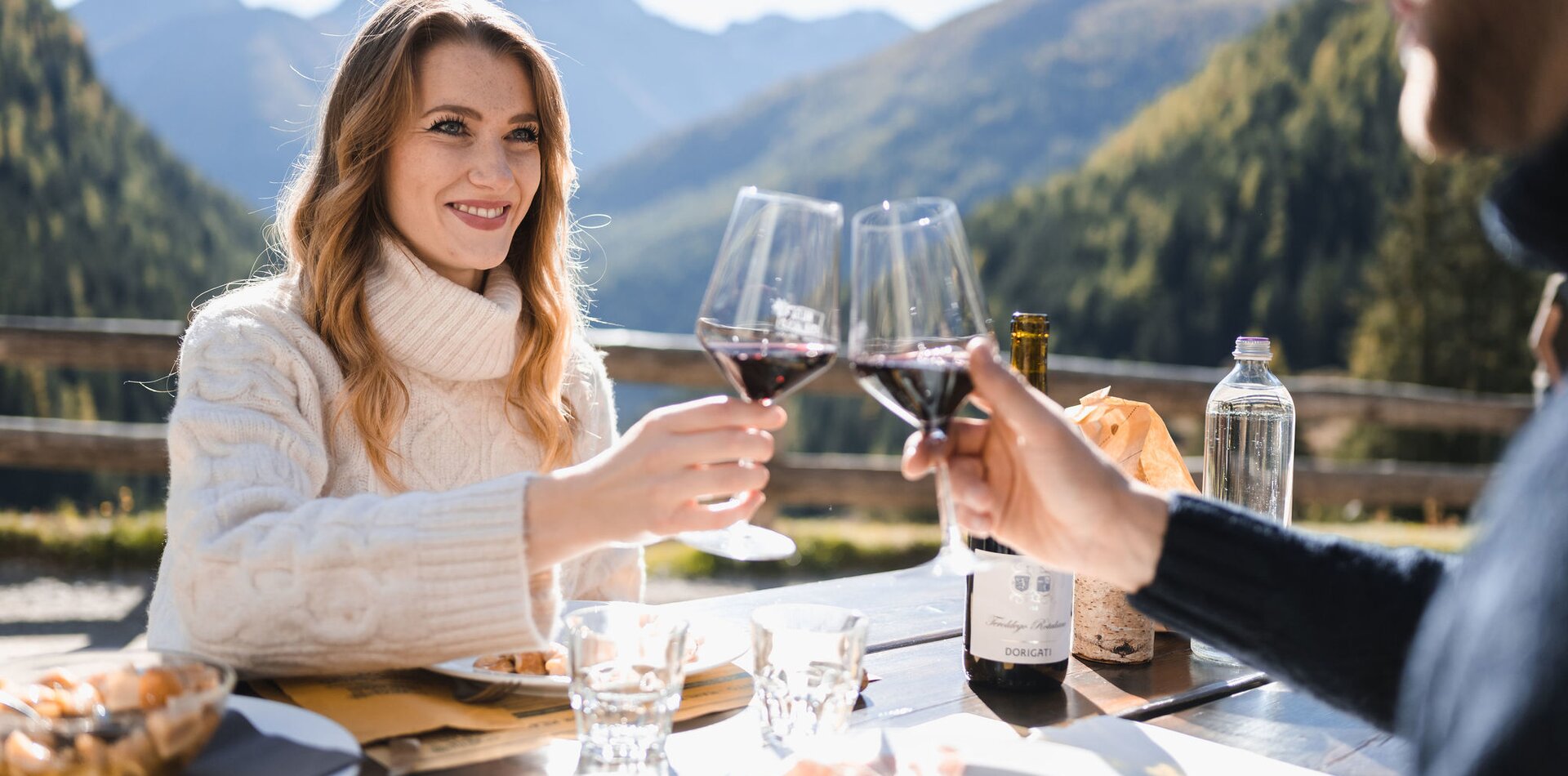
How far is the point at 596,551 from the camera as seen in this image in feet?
7.37

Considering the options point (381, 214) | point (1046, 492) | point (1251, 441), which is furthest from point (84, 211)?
point (1046, 492)

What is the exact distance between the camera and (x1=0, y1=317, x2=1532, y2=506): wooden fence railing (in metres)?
5.32

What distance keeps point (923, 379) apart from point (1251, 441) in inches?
33.6

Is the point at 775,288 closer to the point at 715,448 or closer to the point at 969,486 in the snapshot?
the point at 715,448

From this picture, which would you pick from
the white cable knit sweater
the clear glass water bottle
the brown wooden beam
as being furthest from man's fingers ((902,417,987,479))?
the brown wooden beam

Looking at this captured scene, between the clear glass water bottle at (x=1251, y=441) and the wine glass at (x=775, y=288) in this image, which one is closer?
the wine glass at (x=775, y=288)

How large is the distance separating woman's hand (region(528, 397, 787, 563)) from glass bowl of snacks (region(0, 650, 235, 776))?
1.31 feet

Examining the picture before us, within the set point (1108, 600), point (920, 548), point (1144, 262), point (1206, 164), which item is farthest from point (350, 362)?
point (1206, 164)

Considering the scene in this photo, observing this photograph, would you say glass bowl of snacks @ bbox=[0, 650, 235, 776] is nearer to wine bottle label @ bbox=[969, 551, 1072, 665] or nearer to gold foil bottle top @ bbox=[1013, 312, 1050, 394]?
wine bottle label @ bbox=[969, 551, 1072, 665]

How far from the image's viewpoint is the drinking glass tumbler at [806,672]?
3.90ft

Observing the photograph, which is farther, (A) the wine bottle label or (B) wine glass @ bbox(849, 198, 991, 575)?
(A) the wine bottle label

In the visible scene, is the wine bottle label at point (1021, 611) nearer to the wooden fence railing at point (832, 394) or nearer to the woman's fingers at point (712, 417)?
the woman's fingers at point (712, 417)

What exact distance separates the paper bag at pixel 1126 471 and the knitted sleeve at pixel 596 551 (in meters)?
0.91

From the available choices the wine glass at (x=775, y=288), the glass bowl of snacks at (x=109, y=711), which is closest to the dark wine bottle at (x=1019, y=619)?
the wine glass at (x=775, y=288)
